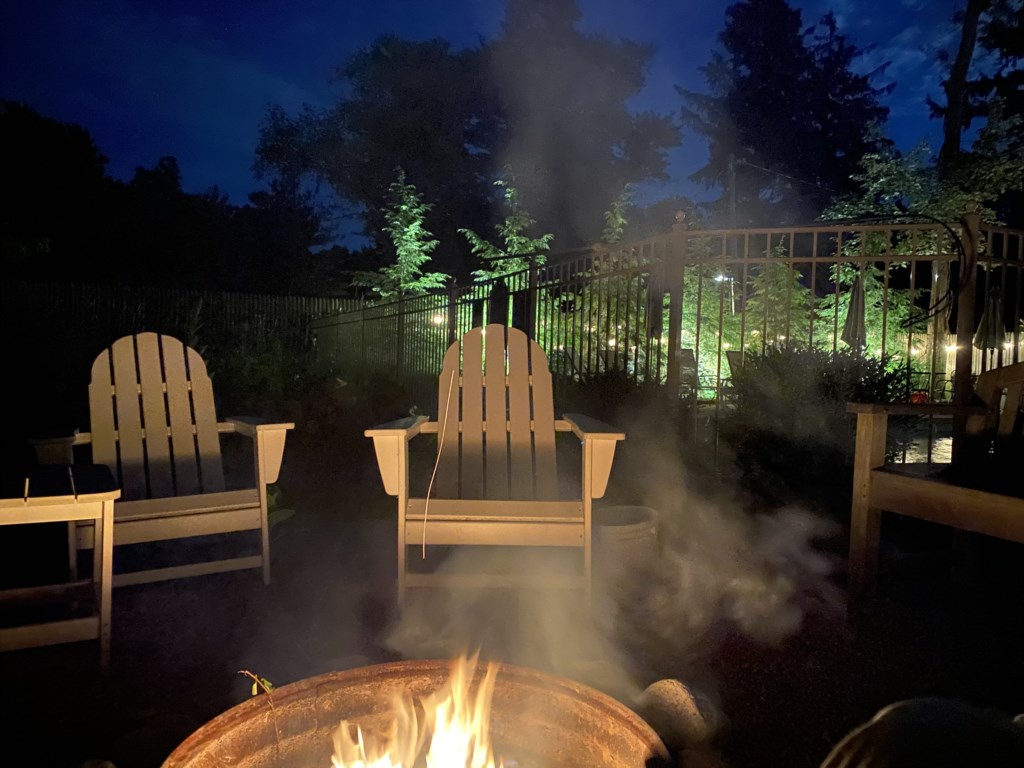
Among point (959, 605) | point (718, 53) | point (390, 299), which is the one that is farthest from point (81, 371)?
point (718, 53)

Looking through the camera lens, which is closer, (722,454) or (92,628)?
(92,628)

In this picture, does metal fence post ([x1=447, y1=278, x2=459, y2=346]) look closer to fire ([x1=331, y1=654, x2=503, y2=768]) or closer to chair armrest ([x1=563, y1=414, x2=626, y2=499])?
chair armrest ([x1=563, y1=414, x2=626, y2=499])

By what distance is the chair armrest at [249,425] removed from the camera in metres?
2.60

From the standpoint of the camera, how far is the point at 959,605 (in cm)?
247

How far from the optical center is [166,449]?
281cm

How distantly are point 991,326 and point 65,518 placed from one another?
6623 millimetres

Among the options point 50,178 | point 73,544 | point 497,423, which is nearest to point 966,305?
point 497,423

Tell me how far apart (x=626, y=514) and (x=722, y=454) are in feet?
4.08

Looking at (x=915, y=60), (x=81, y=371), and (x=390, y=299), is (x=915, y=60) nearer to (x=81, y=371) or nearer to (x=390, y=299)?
(x=390, y=299)

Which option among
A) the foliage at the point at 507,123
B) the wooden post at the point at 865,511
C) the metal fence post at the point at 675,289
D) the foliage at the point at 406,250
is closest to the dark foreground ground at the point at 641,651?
the wooden post at the point at 865,511

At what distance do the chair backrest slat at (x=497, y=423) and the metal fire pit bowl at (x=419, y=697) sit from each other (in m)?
1.31

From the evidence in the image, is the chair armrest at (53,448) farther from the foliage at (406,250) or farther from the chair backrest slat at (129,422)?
the foliage at (406,250)

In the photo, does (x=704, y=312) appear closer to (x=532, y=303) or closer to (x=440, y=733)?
(x=532, y=303)

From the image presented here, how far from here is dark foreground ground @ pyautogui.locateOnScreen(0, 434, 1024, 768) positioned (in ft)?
5.45
